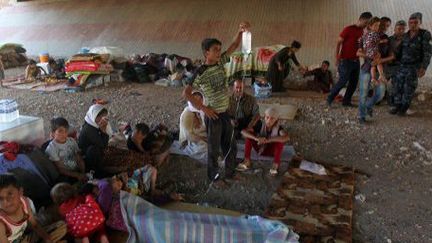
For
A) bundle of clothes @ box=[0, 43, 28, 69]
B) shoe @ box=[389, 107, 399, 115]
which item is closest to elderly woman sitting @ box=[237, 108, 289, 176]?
shoe @ box=[389, 107, 399, 115]

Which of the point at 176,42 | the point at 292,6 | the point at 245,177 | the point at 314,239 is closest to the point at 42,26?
the point at 176,42

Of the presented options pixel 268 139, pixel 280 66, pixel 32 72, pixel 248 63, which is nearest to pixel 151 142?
pixel 268 139

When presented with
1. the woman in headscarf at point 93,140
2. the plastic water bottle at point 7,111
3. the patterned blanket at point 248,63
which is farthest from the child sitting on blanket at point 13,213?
the patterned blanket at point 248,63

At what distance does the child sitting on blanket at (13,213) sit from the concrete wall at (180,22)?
681 centimetres

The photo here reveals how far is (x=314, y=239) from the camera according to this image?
3.44 m

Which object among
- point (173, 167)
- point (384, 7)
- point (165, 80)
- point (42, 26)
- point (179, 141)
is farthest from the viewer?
point (42, 26)

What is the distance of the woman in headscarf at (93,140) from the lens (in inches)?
167

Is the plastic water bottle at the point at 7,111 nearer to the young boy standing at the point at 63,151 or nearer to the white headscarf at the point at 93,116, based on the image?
the young boy standing at the point at 63,151

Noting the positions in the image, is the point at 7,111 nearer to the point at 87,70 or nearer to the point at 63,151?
the point at 63,151

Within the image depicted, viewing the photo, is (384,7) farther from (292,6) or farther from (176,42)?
(176,42)

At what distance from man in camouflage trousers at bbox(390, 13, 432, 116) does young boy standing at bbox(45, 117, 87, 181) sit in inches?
176

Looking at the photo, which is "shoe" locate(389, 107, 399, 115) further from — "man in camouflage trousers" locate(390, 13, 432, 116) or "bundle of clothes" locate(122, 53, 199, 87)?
"bundle of clothes" locate(122, 53, 199, 87)

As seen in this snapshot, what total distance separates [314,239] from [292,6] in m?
8.25

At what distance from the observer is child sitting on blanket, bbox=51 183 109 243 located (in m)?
3.10
